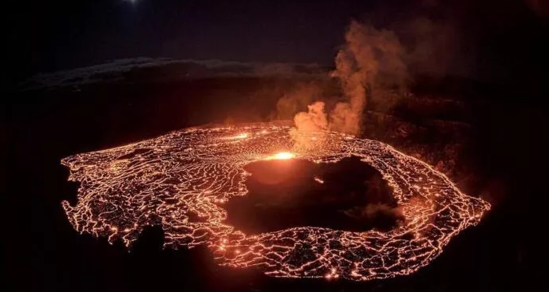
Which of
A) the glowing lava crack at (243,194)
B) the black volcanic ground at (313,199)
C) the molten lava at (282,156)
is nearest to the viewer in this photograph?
the glowing lava crack at (243,194)

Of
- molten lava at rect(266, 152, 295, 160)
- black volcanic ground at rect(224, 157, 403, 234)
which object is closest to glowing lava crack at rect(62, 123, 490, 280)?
molten lava at rect(266, 152, 295, 160)

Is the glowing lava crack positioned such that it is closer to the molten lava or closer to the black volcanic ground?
the molten lava

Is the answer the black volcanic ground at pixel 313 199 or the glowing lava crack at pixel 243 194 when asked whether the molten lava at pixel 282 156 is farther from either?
the black volcanic ground at pixel 313 199

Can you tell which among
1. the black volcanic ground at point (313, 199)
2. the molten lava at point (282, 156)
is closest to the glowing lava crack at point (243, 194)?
the molten lava at point (282, 156)

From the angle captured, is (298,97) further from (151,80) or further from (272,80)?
(151,80)

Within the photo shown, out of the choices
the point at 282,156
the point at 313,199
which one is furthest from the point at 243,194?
the point at 282,156

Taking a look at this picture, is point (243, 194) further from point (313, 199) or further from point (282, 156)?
point (282, 156)
